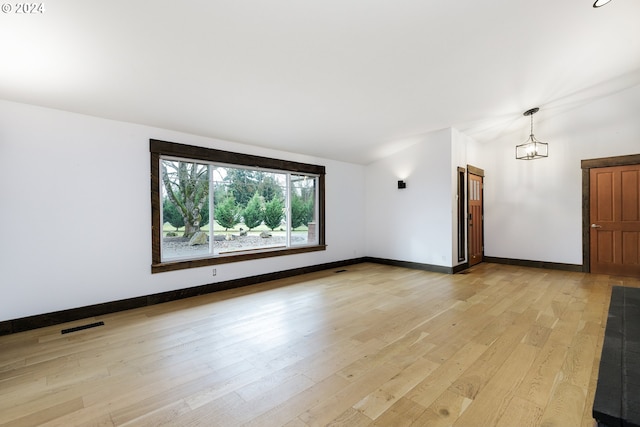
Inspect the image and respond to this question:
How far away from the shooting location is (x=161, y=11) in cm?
222

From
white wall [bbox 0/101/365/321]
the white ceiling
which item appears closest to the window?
white wall [bbox 0/101/365/321]

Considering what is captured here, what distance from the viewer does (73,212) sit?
3414 millimetres

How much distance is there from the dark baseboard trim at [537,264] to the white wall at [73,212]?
21.5 ft

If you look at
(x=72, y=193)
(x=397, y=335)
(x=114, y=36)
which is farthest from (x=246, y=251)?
(x=114, y=36)

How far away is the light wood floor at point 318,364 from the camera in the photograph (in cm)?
181

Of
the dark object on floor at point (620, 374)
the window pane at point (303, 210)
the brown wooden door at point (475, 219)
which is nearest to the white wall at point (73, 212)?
the window pane at point (303, 210)

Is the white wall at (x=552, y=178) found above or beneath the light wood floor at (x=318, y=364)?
above

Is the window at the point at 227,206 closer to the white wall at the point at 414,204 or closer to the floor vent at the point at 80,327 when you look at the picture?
the floor vent at the point at 80,327

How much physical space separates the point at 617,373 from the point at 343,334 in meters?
1.97

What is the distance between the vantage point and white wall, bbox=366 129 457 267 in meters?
5.73

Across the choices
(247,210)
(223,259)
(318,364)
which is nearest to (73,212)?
(223,259)

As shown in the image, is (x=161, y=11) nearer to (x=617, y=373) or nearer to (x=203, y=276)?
(x=203, y=276)

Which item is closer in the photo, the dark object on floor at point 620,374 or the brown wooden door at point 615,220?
the dark object on floor at point 620,374

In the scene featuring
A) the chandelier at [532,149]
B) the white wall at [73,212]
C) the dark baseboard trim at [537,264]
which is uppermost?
the chandelier at [532,149]
